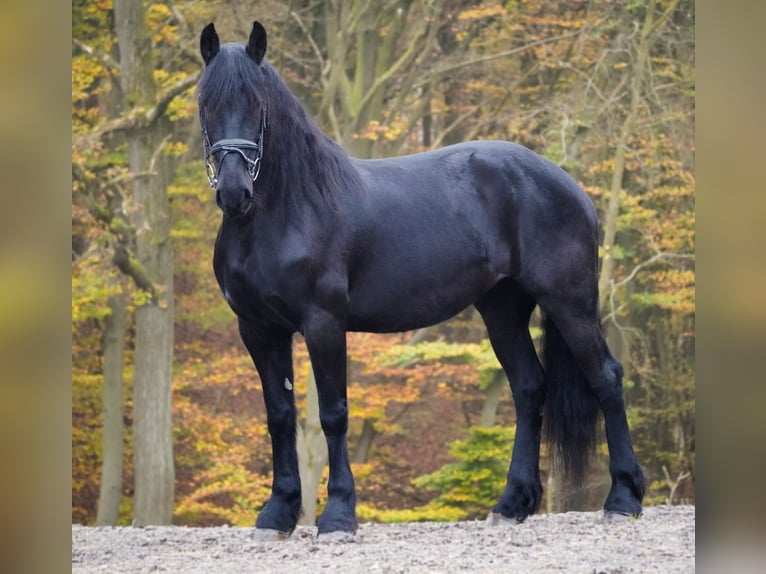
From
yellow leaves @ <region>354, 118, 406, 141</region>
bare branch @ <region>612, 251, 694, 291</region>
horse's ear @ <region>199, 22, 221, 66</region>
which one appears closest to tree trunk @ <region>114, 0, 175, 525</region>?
yellow leaves @ <region>354, 118, 406, 141</region>

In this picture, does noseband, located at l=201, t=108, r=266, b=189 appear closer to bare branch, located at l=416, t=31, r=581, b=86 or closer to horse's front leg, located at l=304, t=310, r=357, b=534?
horse's front leg, located at l=304, t=310, r=357, b=534

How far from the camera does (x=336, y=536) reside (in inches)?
234

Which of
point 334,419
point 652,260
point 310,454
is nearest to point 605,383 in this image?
point 334,419

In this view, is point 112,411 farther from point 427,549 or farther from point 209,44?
point 209,44

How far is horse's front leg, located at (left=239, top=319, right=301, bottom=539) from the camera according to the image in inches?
244

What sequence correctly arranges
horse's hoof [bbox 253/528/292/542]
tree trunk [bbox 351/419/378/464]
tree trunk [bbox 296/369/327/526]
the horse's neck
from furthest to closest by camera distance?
tree trunk [bbox 351/419/378/464] < tree trunk [bbox 296/369/327/526] < horse's hoof [bbox 253/528/292/542] < the horse's neck

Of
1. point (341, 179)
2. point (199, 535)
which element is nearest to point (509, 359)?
point (341, 179)

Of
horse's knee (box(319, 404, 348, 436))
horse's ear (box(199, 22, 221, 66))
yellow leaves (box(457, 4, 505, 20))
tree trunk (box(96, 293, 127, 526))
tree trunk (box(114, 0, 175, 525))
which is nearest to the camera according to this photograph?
horse's ear (box(199, 22, 221, 66))

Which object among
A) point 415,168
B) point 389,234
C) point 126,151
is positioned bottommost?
point 389,234

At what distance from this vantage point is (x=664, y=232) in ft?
47.5

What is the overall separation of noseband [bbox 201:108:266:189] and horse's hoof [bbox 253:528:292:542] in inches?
80.4

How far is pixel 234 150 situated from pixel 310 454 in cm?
900

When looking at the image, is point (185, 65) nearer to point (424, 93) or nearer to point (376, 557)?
point (424, 93)

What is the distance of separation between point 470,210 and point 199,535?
8.93ft
